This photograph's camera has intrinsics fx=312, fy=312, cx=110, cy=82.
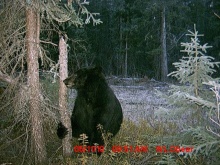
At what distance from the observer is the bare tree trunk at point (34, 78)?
4898mm

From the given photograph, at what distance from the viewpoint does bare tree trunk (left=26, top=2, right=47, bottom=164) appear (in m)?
4.90

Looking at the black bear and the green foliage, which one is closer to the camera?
the green foliage

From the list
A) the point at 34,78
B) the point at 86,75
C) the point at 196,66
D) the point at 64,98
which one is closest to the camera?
the point at 196,66

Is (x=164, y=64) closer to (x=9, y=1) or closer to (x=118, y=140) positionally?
(x=118, y=140)

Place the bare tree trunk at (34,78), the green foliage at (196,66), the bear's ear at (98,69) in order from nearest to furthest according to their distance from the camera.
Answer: the green foliage at (196,66) < the bare tree trunk at (34,78) < the bear's ear at (98,69)

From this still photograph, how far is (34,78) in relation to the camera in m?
4.93

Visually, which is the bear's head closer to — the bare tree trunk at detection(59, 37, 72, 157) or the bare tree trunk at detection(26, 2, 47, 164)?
the bare tree trunk at detection(59, 37, 72, 157)
